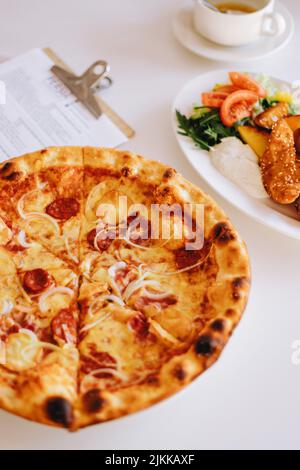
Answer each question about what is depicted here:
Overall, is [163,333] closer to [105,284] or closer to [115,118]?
[105,284]

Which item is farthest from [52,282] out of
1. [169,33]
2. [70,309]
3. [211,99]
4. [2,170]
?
[169,33]

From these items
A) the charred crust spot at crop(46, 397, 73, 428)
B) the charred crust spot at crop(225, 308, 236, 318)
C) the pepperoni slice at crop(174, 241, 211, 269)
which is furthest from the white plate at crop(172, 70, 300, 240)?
the charred crust spot at crop(46, 397, 73, 428)

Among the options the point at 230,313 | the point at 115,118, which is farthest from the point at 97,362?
the point at 115,118

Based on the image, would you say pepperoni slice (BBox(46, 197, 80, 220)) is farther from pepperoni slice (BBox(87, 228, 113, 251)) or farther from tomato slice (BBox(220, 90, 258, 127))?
tomato slice (BBox(220, 90, 258, 127))

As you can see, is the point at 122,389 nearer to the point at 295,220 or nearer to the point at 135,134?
the point at 295,220

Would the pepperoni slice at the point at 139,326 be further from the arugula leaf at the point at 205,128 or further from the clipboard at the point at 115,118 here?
the clipboard at the point at 115,118
